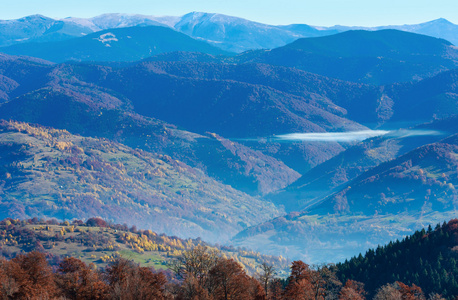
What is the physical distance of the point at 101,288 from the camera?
121625 millimetres

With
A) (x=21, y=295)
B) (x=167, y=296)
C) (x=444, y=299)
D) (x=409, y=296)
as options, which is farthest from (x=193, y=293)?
(x=444, y=299)

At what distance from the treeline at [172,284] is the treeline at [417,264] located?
77.1ft

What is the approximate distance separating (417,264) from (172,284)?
2907 inches

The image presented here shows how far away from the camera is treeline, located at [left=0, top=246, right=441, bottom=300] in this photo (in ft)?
376

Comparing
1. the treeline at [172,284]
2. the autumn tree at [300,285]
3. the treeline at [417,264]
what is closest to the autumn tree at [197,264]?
the treeline at [172,284]

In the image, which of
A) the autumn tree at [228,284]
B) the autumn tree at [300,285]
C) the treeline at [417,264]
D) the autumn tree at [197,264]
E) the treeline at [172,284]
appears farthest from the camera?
the treeline at [417,264]

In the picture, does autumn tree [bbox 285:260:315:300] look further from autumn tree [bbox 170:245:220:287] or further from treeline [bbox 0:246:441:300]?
autumn tree [bbox 170:245:220:287]

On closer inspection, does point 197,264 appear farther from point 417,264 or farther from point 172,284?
point 417,264

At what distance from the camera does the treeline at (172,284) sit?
114688 millimetres

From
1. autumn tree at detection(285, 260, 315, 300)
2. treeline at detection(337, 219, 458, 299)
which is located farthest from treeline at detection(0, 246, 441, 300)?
treeline at detection(337, 219, 458, 299)

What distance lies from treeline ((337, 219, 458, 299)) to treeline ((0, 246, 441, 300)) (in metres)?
23.5

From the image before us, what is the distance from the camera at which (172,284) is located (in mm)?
128375

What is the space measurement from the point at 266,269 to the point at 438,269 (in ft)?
183

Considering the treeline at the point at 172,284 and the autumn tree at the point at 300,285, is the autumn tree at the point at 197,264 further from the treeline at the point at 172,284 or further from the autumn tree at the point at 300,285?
the autumn tree at the point at 300,285
